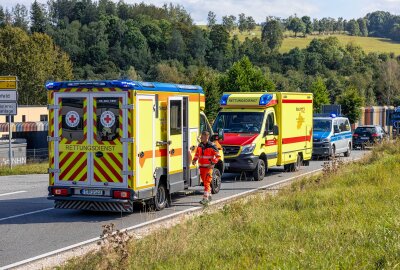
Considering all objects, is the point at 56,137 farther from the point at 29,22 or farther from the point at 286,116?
the point at 29,22

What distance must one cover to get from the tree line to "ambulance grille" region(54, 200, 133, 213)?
44.6m

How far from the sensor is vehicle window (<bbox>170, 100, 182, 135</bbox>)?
47.9 feet

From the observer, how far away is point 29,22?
493 ft

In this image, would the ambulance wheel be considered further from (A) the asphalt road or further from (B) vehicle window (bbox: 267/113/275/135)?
(B) vehicle window (bbox: 267/113/275/135)

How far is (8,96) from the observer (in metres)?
26.6

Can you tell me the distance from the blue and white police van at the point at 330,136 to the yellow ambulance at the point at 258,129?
686 centimetres

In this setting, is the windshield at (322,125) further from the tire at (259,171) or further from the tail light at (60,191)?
the tail light at (60,191)

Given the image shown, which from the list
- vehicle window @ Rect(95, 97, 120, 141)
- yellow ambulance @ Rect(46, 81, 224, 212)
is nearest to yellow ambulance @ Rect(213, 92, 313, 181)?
yellow ambulance @ Rect(46, 81, 224, 212)

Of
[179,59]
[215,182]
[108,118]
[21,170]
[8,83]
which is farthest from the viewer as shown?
[179,59]


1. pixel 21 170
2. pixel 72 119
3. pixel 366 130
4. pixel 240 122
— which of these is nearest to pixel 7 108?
pixel 21 170

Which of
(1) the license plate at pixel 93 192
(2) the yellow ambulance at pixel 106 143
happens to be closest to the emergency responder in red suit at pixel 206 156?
(2) the yellow ambulance at pixel 106 143

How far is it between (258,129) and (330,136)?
1020cm

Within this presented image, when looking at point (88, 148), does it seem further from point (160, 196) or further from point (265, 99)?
point (265, 99)

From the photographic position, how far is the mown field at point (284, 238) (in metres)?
7.71
